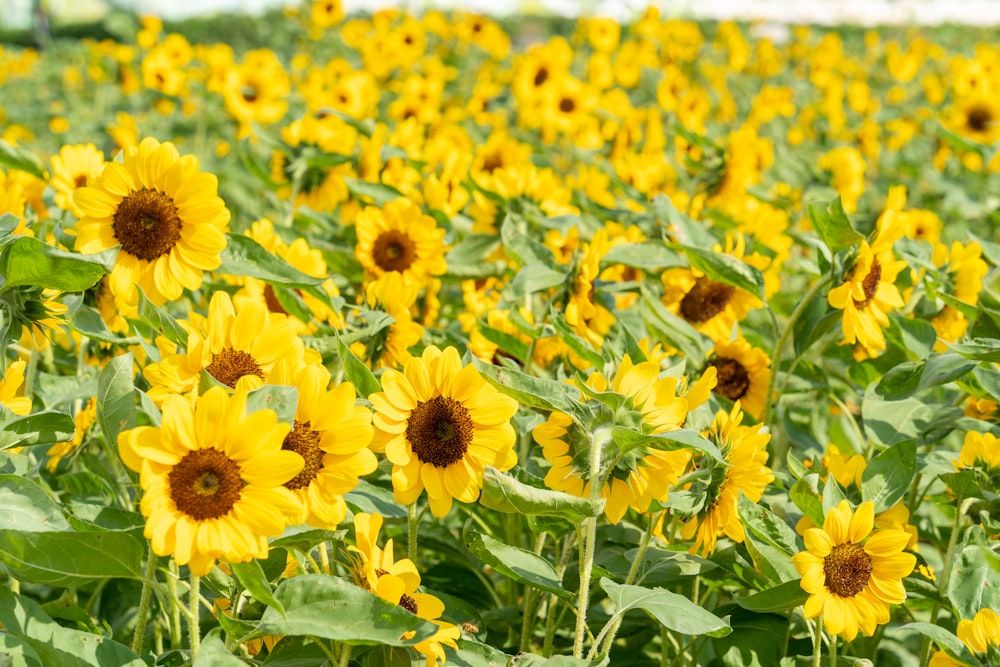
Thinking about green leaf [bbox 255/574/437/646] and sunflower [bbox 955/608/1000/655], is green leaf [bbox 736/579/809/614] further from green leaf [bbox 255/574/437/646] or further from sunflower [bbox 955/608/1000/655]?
green leaf [bbox 255/574/437/646]

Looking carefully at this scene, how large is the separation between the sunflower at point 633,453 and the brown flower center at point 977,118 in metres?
3.86

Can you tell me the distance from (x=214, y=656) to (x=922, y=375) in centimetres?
106

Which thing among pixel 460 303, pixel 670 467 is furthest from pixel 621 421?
pixel 460 303

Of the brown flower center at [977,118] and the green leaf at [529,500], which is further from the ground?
the brown flower center at [977,118]

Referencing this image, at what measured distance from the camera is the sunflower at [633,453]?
1237 millimetres

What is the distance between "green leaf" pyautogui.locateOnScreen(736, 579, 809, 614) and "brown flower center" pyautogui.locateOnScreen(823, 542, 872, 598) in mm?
37

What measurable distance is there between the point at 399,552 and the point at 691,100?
3.64m

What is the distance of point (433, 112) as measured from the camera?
3.93 metres

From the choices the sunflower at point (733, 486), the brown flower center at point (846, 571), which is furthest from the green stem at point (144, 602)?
the brown flower center at point (846, 571)

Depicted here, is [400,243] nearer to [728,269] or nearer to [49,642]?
[728,269]

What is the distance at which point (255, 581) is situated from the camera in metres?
1.05

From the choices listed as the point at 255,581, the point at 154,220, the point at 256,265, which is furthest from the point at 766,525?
the point at 154,220

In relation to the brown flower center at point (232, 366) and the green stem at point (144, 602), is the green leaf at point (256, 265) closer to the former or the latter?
the brown flower center at point (232, 366)

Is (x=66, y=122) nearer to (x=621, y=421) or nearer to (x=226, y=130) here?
(x=226, y=130)
